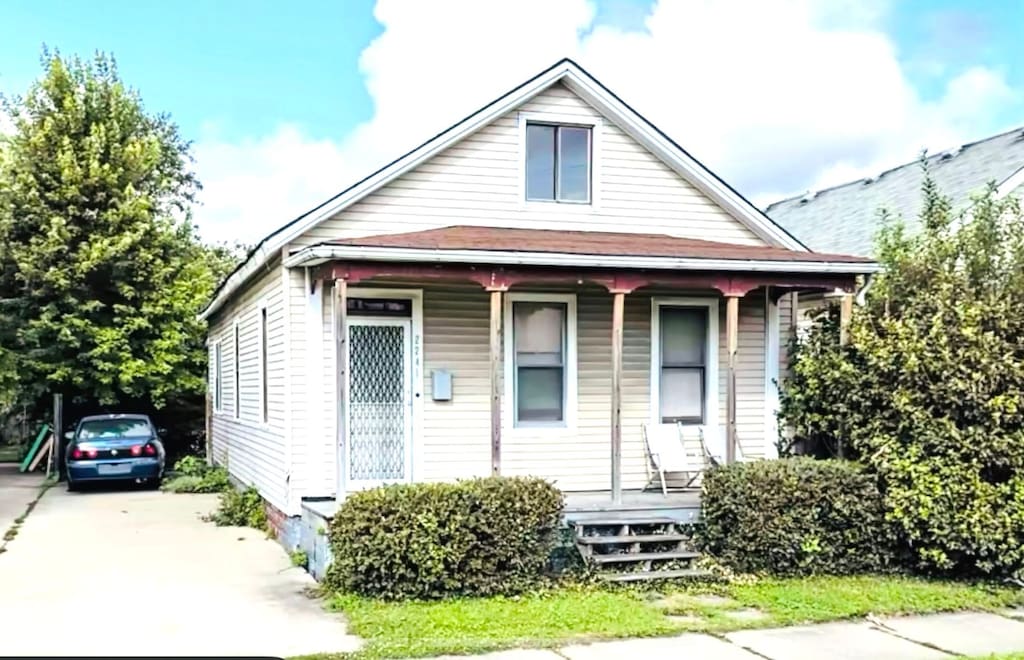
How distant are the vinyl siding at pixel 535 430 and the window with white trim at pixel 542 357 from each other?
6.1 inches

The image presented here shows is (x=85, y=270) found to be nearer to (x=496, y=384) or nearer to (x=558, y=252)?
(x=496, y=384)

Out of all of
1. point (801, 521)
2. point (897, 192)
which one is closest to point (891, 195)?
point (897, 192)

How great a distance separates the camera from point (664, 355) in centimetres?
1157

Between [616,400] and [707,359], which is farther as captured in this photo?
[707,359]

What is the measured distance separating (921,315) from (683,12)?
9041mm

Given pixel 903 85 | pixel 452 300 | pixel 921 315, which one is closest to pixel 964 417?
pixel 921 315

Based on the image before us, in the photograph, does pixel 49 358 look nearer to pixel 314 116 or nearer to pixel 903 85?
pixel 314 116

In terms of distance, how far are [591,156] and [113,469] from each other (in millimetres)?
10623

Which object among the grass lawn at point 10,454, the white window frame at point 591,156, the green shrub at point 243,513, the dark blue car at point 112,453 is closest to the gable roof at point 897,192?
the white window frame at point 591,156

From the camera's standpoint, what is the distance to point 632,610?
7.68 meters

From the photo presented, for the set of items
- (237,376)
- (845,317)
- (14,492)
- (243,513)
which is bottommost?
(14,492)

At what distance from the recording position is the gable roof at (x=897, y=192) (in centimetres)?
1414

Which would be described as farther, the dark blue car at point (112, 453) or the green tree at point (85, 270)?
the green tree at point (85, 270)

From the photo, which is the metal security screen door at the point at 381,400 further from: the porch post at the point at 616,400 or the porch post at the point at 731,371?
the porch post at the point at 731,371
